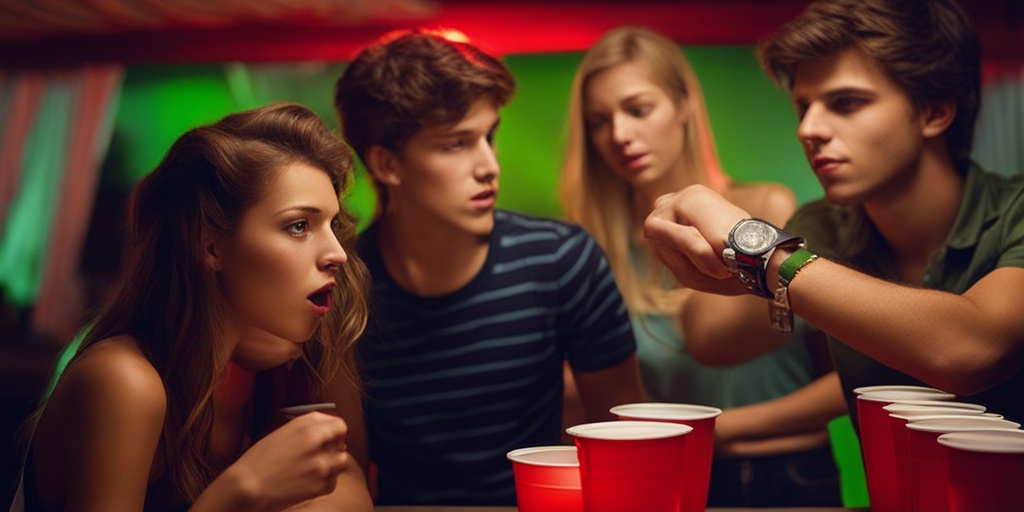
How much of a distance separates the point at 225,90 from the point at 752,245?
17.5ft

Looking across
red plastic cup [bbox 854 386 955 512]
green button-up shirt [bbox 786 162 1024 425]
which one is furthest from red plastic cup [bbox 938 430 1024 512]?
green button-up shirt [bbox 786 162 1024 425]

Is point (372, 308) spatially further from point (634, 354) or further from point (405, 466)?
point (634, 354)

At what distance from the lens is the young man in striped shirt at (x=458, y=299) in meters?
2.29

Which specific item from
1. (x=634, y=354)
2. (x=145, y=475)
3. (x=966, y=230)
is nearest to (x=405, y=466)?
(x=634, y=354)

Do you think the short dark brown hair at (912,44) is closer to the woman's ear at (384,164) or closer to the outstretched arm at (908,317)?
the outstretched arm at (908,317)

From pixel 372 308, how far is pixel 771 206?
1.35m

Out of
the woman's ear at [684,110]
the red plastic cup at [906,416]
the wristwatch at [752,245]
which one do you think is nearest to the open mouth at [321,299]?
the wristwatch at [752,245]

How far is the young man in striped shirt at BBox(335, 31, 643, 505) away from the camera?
229 centimetres

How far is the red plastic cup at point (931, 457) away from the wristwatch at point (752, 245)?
1.29ft

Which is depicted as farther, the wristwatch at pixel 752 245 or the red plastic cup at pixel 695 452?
the wristwatch at pixel 752 245

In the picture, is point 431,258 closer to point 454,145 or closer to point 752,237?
point 454,145

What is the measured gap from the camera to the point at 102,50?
6.49m

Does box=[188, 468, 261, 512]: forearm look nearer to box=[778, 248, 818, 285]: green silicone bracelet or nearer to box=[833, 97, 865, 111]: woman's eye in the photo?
box=[778, 248, 818, 285]: green silicone bracelet

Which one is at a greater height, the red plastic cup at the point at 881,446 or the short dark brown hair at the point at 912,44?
the short dark brown hair at the point at 912,44
